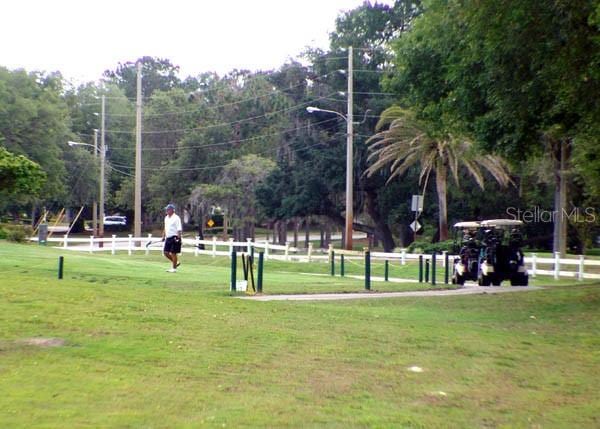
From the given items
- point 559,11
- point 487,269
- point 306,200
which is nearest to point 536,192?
point 306,200

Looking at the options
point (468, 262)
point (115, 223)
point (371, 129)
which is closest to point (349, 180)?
point (371, 129)

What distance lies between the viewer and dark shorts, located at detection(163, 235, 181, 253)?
2191 centimetres

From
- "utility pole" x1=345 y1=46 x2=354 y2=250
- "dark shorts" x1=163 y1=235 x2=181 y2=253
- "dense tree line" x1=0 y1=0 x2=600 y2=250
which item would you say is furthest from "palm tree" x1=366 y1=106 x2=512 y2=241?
"dark shorts" x1=163 y1=235 x2=181 y2=253

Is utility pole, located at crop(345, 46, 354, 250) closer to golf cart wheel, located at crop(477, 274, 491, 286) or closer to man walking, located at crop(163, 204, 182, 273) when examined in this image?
golf cart wheel, located at crop(477, 274, 491, 286)

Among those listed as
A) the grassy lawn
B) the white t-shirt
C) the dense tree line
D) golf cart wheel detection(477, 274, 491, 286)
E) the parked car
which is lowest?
the grassy lawn

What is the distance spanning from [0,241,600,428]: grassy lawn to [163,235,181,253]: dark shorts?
548cm

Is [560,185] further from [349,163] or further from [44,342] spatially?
[44,342]

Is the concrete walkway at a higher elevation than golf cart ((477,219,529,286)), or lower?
lower

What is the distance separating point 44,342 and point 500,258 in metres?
18.0

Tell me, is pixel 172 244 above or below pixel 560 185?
below

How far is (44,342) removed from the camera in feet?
33.2

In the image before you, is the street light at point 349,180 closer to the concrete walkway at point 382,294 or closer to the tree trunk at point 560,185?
the tree trunk at point 560,185

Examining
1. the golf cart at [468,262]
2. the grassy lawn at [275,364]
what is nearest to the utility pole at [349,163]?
the golf cart at [468,262]

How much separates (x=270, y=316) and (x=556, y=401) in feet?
20.1
